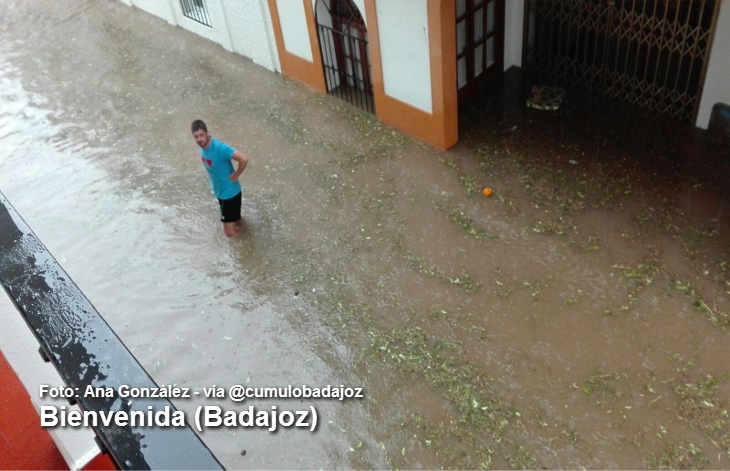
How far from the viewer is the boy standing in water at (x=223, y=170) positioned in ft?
20.9

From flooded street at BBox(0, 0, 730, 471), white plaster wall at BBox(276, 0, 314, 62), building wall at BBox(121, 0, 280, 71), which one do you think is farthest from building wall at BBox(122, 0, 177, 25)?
white plaster wall at BBox(276, 0, 314, 62)

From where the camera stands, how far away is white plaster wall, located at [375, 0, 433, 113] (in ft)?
24.3

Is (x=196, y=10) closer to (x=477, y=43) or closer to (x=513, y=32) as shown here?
(x=477, y=43)

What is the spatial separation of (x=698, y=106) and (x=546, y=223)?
2.79m

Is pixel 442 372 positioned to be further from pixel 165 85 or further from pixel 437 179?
pixel 165 85

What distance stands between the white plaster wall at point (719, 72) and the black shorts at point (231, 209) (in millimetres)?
5815

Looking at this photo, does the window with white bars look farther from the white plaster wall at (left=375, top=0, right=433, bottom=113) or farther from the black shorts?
the black shorts

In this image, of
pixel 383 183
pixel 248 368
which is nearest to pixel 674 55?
pixel 383 183

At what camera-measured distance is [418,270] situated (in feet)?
21.6

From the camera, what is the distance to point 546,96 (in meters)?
8.93

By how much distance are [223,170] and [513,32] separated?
17.2 feet

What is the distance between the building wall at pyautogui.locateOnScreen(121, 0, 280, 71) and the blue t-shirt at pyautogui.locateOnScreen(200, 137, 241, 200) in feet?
14.0

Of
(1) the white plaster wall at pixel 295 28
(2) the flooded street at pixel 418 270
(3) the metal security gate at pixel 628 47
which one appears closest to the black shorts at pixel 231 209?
(2) the flooded street at pixel 418 270

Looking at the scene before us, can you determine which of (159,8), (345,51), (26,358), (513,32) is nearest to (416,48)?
(345,51)
